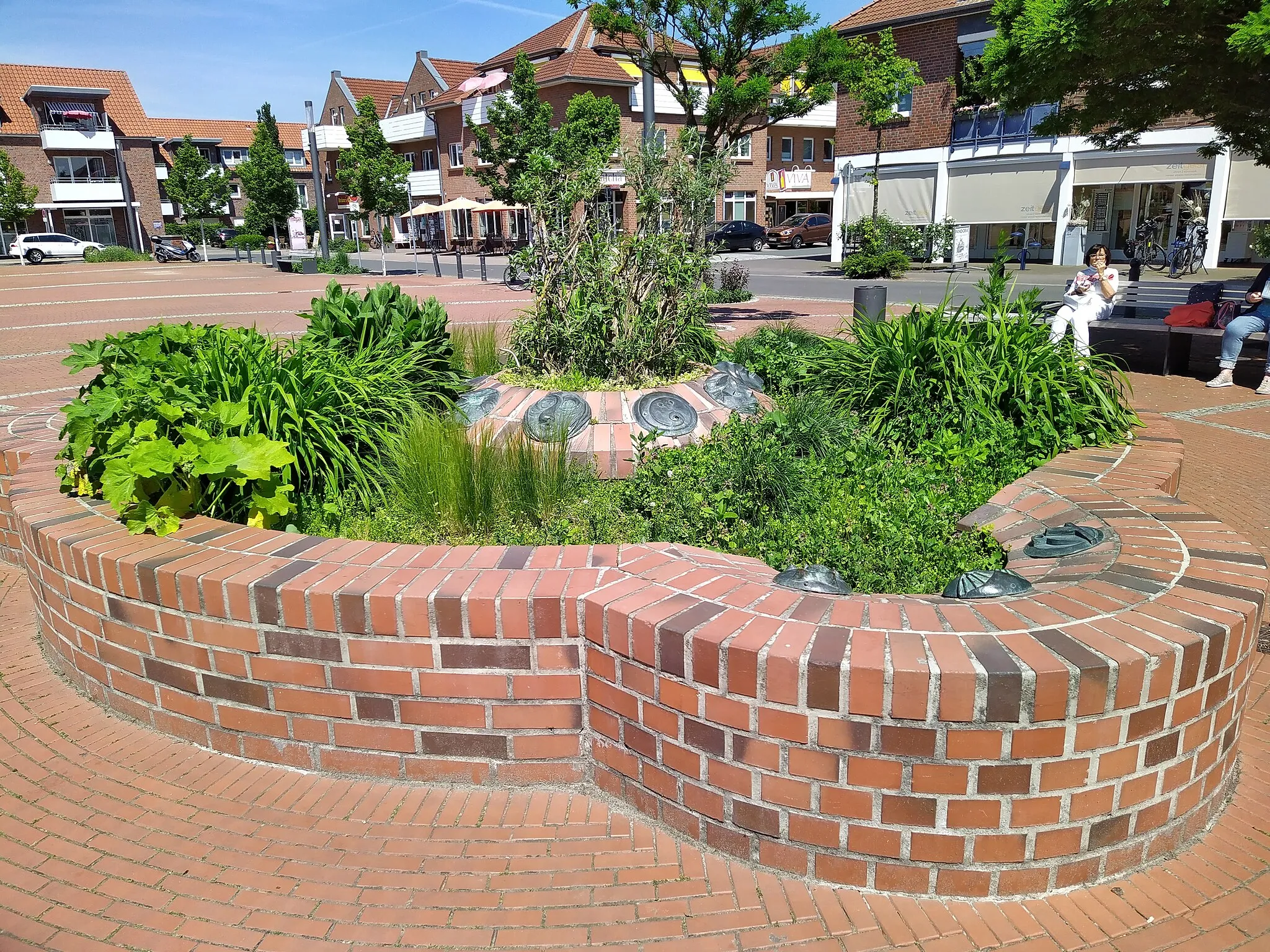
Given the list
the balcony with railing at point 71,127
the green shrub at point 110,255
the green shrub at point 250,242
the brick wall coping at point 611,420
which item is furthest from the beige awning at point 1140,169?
the balcony with railing at point 71,127

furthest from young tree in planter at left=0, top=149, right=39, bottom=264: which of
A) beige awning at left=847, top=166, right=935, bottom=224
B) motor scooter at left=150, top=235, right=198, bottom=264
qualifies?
beige awning at left=847, top=166, right=935, bottom=224

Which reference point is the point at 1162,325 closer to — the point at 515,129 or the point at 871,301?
the point at 871,301

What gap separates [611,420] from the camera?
516 centimetres

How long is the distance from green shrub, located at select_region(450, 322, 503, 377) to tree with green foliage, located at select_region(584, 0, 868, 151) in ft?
22.1

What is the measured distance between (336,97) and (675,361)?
228 feet

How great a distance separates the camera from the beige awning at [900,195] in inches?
1287

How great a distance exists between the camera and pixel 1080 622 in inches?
102

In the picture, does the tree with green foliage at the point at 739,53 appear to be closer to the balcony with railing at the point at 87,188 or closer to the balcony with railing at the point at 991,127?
the balcony with railing at the point at 991,127

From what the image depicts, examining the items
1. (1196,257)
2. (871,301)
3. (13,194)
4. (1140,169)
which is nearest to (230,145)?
(13,194)

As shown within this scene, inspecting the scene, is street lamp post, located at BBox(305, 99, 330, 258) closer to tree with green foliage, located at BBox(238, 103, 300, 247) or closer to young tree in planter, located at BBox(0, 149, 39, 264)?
tree with green foliage, located at BBox(238, 103, 300, 247)

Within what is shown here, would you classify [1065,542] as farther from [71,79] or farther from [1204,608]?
[71,79]

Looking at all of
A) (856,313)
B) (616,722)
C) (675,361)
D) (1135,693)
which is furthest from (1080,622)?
(856,313)

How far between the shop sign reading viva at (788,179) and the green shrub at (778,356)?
153 ft

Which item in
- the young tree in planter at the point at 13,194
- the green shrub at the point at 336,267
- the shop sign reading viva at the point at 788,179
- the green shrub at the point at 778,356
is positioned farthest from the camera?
the shop sign reading viva at the point at 788,179
